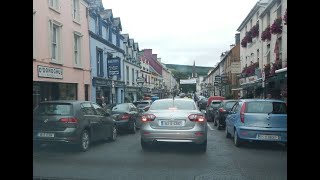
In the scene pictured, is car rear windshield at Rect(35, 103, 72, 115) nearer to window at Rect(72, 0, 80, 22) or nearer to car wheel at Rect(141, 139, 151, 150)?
car wheel at Rect(141, 139, 151, 150)

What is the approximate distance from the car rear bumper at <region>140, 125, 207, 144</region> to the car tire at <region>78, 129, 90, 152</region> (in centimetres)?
149

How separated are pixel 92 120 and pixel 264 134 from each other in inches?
171

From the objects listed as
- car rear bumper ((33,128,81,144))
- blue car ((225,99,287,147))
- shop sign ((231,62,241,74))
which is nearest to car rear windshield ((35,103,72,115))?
car rear bumper ((33,128,81,144))

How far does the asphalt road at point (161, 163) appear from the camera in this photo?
563 cm

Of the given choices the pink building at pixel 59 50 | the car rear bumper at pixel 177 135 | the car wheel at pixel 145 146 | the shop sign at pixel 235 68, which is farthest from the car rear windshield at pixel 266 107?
the shop sign at pixel 235 68

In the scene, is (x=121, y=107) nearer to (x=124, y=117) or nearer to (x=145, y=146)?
(x=124, y=117)

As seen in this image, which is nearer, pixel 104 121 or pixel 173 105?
pixel 173 105

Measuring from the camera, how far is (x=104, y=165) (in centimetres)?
626

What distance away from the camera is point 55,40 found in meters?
7.30

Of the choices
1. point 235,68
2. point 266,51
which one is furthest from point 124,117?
point 235,68

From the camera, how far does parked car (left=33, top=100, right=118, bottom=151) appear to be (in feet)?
21.4

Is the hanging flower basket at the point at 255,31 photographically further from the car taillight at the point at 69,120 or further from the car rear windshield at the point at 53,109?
the car rear windshield at the point at 53,109

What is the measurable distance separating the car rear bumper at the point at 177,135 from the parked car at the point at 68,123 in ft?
5.08
